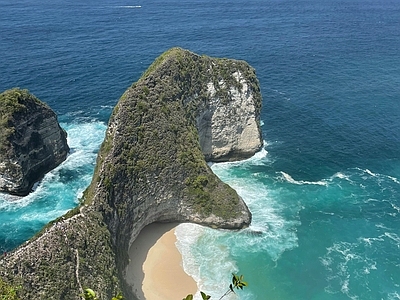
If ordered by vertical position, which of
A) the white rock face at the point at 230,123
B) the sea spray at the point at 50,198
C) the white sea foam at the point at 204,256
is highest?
the white rock face at the point at 230,123

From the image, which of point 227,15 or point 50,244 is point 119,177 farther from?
point 227,15

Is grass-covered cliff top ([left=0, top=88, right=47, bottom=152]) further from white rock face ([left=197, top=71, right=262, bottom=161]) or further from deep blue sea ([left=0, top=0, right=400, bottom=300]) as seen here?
white rock face ([left=197, top=71, right=262, bottom=161])

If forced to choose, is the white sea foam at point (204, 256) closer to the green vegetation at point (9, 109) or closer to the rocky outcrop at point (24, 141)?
the rocky outcrop at point (24, 141)

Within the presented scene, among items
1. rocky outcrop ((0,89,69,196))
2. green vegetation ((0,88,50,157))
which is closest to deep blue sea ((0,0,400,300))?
rocky outcrop ((0,89,69,196))

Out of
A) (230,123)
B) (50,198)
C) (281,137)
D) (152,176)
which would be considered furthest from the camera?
(281,137)

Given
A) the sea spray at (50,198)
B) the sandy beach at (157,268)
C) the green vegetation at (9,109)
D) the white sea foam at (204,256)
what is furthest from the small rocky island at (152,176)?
the green vegetation at (9,109)

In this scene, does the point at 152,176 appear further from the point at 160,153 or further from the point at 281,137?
the point at 281,137

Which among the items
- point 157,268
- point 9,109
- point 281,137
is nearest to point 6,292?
point 157,268
